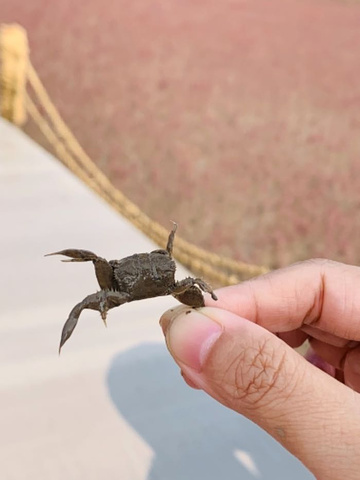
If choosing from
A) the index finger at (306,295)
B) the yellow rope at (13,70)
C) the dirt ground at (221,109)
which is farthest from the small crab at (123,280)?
the dirt ground at (221,109)

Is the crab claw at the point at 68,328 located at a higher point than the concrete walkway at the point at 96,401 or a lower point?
higher

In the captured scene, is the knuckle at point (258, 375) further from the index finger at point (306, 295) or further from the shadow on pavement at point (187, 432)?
the shadow on pavement at point (187, 432)

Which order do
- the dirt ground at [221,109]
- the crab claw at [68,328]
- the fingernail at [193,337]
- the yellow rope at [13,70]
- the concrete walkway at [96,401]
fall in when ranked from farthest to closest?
the dirt ground at [221,109] → the yellow rope at [13,70] → the concrete walkway at [96,401] → the fingernail at [193,337] → the crab claw at [68,328]

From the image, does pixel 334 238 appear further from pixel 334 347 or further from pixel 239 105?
pixel 334 347

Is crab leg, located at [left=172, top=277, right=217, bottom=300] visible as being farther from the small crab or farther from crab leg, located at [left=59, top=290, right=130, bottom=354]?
crab leg, located at [left=59, top=290, right=130, bottom=354]

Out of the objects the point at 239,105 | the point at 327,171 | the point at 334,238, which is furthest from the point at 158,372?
the point at 239,105

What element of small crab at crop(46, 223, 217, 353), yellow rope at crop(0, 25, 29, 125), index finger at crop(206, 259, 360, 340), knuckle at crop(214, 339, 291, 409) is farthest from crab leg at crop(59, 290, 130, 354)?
yellow rope at crop(0, 25, 29, 125)

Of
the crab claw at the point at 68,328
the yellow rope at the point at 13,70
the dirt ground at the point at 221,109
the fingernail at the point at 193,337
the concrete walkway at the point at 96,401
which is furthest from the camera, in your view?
the dirt ground at the point at 221,109
